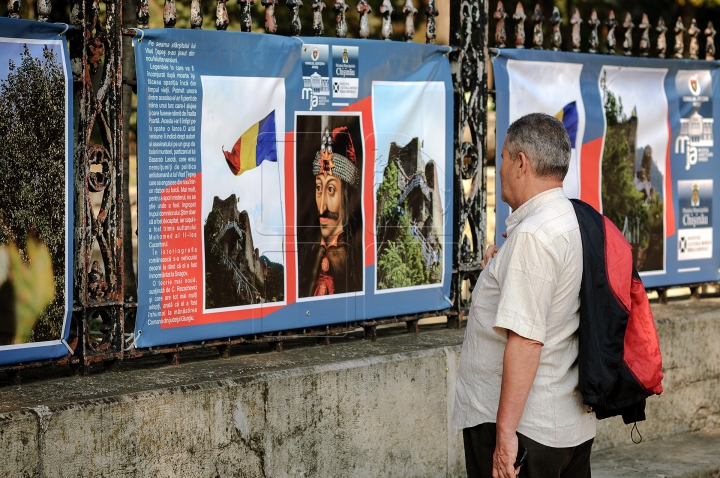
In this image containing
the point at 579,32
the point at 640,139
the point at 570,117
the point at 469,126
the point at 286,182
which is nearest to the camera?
the point at 286,182

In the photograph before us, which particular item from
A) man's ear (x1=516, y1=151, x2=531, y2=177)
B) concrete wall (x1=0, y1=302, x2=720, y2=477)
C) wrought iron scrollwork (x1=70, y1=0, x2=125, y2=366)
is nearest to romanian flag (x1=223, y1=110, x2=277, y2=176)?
wrought iron scrollwork (x1=70, y1=0, x2=125, y2=366)

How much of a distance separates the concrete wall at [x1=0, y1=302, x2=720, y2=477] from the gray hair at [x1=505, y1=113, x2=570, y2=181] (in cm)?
189

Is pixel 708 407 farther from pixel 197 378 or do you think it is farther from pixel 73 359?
pixel 73 359

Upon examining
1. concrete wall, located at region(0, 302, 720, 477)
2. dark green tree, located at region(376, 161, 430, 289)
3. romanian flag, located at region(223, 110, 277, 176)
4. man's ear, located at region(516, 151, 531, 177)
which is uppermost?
romanian flag, located at region(223, 110, 277, 176)

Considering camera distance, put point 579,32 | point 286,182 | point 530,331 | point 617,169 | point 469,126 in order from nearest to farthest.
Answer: point 530,331 < point 286,182 < point 469,126 < point 579,32 < point 617,169

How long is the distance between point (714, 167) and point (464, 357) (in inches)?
169

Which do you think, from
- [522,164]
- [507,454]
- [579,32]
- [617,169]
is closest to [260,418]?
[507,454]

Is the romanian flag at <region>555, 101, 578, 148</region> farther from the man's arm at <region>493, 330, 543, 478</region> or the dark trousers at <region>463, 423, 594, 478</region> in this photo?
the man's arm at <region>493, 330, 543, 478</region>

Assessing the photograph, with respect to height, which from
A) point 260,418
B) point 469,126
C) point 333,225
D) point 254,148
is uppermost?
point 469,126

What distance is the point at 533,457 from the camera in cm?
320

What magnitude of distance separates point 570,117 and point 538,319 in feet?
11.0

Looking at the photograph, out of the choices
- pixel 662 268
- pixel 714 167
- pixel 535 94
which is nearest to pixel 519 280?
pixel 535 94

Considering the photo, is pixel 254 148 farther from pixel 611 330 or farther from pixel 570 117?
pixel 570 117

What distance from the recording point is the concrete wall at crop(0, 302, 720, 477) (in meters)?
3.87
